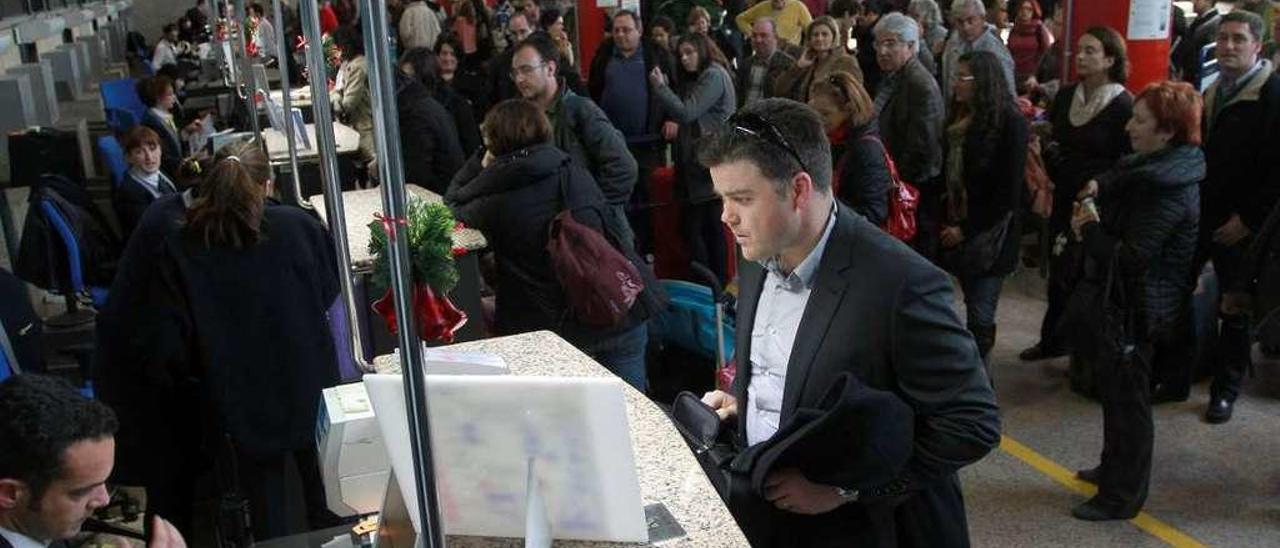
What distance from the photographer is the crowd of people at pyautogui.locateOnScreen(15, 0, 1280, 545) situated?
207 centimetres

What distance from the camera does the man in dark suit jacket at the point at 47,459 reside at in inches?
81.4

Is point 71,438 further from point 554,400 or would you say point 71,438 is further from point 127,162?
point 127,162

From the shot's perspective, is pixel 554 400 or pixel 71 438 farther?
pixel 71 438

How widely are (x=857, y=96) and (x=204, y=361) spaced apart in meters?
2.55

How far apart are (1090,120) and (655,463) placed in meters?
3.78

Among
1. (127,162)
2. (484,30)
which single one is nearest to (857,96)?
(127,162)

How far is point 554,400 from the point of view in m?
1.58

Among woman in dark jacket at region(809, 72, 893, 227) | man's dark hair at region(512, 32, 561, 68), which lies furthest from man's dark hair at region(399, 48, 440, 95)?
woman in dark jacket at region(809, 72, 893, 227)

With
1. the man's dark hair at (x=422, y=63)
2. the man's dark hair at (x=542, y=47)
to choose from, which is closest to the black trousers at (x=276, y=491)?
the man's dark hair at (x=542, y=47)

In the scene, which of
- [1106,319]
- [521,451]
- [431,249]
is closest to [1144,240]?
[1106,319]

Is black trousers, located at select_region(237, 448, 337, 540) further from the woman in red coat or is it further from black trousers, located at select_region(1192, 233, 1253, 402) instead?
the woman in red coat

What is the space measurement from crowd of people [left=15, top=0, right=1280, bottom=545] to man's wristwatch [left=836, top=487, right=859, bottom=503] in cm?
2

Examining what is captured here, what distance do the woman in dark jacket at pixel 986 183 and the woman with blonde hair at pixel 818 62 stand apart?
158cm

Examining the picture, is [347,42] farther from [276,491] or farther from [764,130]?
[764,130]
